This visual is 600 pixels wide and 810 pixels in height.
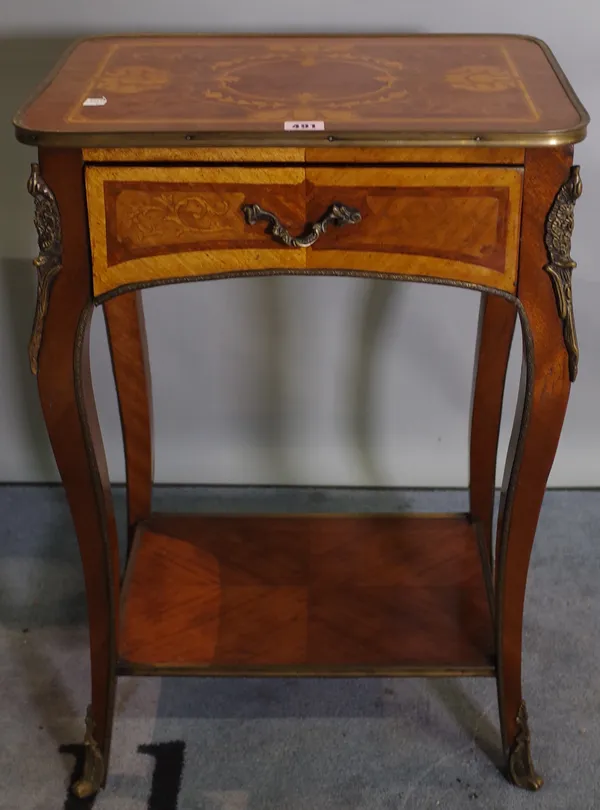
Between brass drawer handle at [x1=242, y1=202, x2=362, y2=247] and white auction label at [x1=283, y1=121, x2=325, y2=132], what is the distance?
7 centimetres

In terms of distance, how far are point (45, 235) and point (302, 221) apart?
243mm

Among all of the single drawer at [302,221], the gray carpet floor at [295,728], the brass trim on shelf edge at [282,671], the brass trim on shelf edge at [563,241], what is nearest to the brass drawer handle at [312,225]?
the single drawer at [302,221]

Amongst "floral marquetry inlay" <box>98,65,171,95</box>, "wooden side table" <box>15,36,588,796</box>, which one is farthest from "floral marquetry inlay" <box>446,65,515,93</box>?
"floral marquetry inlay" <box>98,65,171,95</box>

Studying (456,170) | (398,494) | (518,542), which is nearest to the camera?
(456,170)

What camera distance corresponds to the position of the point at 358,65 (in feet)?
3.76

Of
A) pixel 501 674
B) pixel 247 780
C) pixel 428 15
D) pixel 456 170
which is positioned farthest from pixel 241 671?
pixel 428 15

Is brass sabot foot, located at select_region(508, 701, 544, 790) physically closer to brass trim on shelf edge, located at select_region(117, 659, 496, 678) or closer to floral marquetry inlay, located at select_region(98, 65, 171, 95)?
brass trim on shelf edge, located at select_region(117, 659, 496, 678)

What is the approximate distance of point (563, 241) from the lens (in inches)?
38.2

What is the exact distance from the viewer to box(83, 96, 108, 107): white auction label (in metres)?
1.02

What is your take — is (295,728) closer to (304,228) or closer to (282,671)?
(282,671)

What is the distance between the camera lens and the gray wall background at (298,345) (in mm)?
1427

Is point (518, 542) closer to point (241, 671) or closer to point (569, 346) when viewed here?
point (569, 346)

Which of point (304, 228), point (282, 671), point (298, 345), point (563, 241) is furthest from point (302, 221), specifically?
point (298, 345)

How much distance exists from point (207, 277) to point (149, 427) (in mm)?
528
